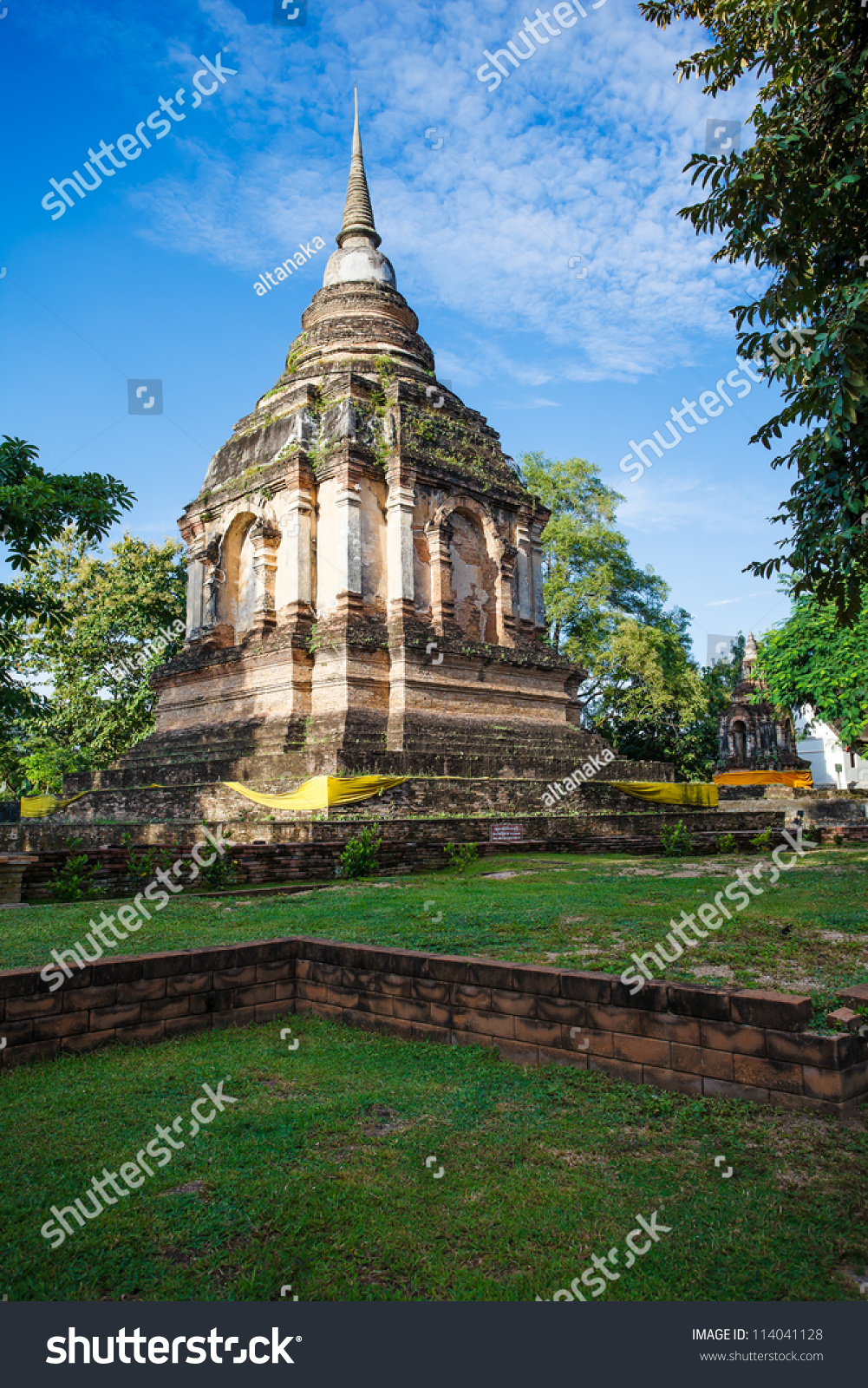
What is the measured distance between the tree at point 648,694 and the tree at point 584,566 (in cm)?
131

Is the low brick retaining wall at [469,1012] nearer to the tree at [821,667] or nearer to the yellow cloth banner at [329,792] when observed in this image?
the yellow cloth banner at [329,792]

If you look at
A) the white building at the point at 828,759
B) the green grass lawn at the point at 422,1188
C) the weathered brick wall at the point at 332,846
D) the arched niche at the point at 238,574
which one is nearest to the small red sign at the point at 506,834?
the weathered brick wall at the point at 332,846

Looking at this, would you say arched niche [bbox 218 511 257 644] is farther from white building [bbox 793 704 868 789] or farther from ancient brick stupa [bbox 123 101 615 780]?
white building [bbox 793 704 868 789]

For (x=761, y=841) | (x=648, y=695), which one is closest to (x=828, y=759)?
(x=648, y=695)

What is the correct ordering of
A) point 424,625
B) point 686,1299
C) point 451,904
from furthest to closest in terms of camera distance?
point 424,625, point 451,904, point 686,1299

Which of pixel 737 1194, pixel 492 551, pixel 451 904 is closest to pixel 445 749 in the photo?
pixel 492 551

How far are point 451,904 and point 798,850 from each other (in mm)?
9073

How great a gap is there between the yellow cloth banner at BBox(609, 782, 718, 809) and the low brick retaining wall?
1300 cm

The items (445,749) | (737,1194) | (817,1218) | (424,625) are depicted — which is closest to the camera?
(817,1218)

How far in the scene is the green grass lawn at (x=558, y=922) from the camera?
5.02 metres

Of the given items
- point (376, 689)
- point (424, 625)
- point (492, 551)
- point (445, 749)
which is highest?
point (492, 551)

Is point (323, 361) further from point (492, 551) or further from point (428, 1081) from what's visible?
point (428, 1081)

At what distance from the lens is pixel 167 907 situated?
311 inches

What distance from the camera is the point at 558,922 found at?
6.46m
